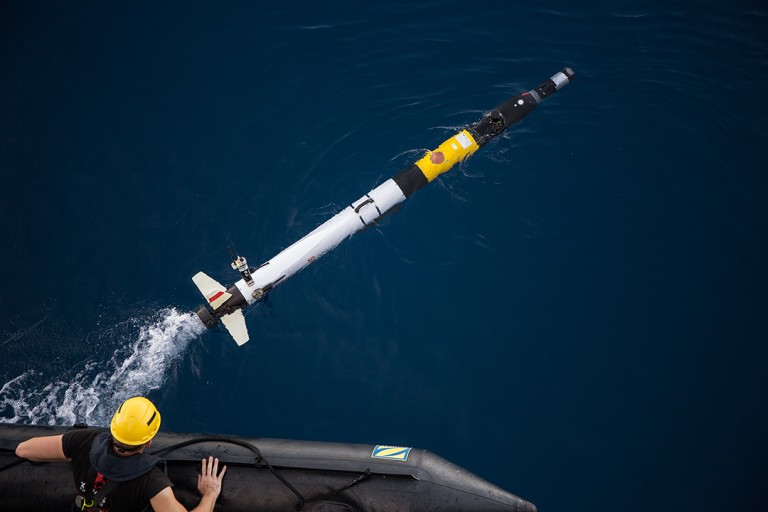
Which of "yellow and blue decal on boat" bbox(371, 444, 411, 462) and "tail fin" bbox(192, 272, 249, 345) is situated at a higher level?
"tail fin" bbox(192, 272, 249, 345)

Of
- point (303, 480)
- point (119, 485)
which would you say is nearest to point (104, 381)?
point (303, 480)

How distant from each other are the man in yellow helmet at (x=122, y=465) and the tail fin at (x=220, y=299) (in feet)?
14.3

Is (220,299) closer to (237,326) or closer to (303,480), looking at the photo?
(237,326)

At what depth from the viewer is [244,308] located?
11.3m

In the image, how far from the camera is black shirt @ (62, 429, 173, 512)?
5898 mm

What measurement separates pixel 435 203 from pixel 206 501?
7.65m

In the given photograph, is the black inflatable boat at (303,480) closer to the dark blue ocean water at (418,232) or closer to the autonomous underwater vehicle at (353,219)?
the dark blue ocean water at (418,232)

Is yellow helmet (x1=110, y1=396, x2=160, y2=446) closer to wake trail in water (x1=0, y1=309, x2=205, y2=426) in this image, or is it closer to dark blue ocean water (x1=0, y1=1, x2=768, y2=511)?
dark blue ocean water (x1=0, y1=1, x2=768, y2=511)

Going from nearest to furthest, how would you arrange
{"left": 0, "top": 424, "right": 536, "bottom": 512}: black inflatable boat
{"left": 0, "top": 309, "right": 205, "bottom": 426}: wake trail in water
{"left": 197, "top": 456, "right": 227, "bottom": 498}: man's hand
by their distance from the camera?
{"left": 197, "top": 456, "right": 227, "bottom": 498}: man's hand < {"left": 0, "top": 424, "right": 536, "bottom": 512}: black inflatable boat < {"left": 0, "top": 309, "right": 205, "bottom": 426}: wake trail in water

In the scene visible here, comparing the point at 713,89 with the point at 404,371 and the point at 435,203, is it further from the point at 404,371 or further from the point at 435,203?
the point at 404,371

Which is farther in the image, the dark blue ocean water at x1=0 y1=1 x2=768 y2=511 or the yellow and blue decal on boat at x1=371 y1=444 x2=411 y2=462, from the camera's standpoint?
the dark blue ocean water at x1=0 y1=1 x2=768 y2=511

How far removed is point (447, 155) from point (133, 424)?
8.54 meters

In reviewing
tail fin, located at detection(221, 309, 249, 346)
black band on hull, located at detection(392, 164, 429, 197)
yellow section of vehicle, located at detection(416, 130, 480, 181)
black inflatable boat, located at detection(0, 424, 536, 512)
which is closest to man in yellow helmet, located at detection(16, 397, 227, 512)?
black inflatable boat, located at detection(0, 424, 536, 512)

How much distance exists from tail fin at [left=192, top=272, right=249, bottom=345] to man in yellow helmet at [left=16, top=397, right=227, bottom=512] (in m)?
4.36
